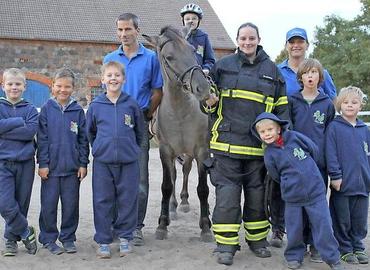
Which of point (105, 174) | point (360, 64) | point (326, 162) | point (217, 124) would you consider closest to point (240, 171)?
point (217, 124)

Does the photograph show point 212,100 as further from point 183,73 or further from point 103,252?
point 103,252

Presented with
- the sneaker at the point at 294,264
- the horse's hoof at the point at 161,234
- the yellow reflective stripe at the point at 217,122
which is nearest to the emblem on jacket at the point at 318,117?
the yellow reflective stripe at the point at 217,122

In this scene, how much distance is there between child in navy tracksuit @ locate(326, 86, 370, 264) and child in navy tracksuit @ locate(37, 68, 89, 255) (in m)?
2.28

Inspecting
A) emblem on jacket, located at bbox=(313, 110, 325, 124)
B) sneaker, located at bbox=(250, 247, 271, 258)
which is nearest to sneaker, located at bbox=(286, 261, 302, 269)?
sneaker, located at bbox=(250, 247, 271, 258)

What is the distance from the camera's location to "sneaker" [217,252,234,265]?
4332 mm

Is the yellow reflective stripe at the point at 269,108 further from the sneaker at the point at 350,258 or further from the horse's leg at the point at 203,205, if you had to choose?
the sneaker at the point at 350,258

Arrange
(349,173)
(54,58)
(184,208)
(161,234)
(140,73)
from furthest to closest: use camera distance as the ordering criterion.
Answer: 1. (54,58)
2. (184,208)
3. (161,234)
4. (140,73)
5. (349,173)

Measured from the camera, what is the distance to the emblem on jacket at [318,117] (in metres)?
4.41

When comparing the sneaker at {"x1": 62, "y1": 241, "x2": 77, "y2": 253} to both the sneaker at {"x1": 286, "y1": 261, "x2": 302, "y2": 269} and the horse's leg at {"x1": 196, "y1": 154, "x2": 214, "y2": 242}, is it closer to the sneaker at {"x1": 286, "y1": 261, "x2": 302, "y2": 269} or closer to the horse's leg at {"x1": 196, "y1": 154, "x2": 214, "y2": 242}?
the horse's leg at {"x1": 196, "y1": 154, "x2": 214, "y2": 242}

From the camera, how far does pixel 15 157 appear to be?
4.37 metres

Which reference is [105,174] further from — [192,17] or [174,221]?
[192,17]

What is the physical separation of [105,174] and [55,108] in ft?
2.57

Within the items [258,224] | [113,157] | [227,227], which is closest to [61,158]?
[113,157]

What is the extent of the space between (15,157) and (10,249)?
2.90 ft
